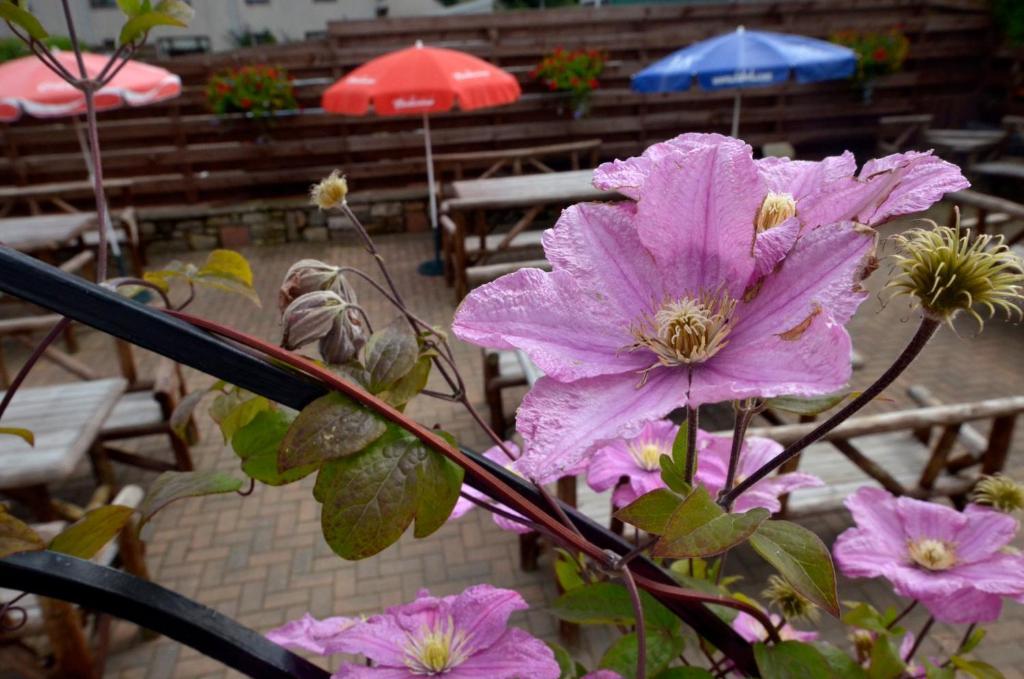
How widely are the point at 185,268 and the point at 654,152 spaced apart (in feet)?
1.75

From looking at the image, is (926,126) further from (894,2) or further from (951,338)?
(951,338)

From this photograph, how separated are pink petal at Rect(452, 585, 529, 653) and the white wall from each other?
59.4 ft

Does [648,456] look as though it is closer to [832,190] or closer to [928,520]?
[928,520]

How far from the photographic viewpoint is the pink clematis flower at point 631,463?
3.12 ft

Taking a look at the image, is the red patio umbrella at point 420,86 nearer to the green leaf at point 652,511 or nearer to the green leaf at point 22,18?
the green leaf at point 22,18

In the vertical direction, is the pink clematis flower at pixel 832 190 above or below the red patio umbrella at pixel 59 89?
above

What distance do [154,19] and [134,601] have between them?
52 cm

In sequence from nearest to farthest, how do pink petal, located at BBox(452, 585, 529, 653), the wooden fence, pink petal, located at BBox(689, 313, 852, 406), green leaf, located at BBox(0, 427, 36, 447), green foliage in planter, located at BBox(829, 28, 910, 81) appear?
pink petal, located at BBox(689, 313, 852, 406), green leaf, located at BBox(0, 427, 36, 447), pink petal, located at BBox(452, 585, 529, 653), the wooden fence, green foliage in planter, located at BBox(829, 28, 910, 81)

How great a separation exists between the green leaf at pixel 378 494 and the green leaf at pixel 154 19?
453 millimetres

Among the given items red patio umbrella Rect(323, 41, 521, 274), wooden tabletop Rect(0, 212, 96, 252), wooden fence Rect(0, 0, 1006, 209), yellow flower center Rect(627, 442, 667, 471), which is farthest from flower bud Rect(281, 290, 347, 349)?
wooden fence Rect(0, 0, 1006, 209)

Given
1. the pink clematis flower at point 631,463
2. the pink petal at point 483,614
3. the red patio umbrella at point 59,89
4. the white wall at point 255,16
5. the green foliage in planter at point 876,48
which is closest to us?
the pink petal at point 483,614

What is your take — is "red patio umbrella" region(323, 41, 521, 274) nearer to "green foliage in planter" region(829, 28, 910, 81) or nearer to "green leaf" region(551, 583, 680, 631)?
"green foliage in planter" region(829, 28, 910, 81)

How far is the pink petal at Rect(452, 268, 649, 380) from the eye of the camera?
0.46m

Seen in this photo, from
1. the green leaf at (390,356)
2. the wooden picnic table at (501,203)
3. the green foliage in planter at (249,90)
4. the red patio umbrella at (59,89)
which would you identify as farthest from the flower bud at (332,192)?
the green foliage in planter at (249,90)
